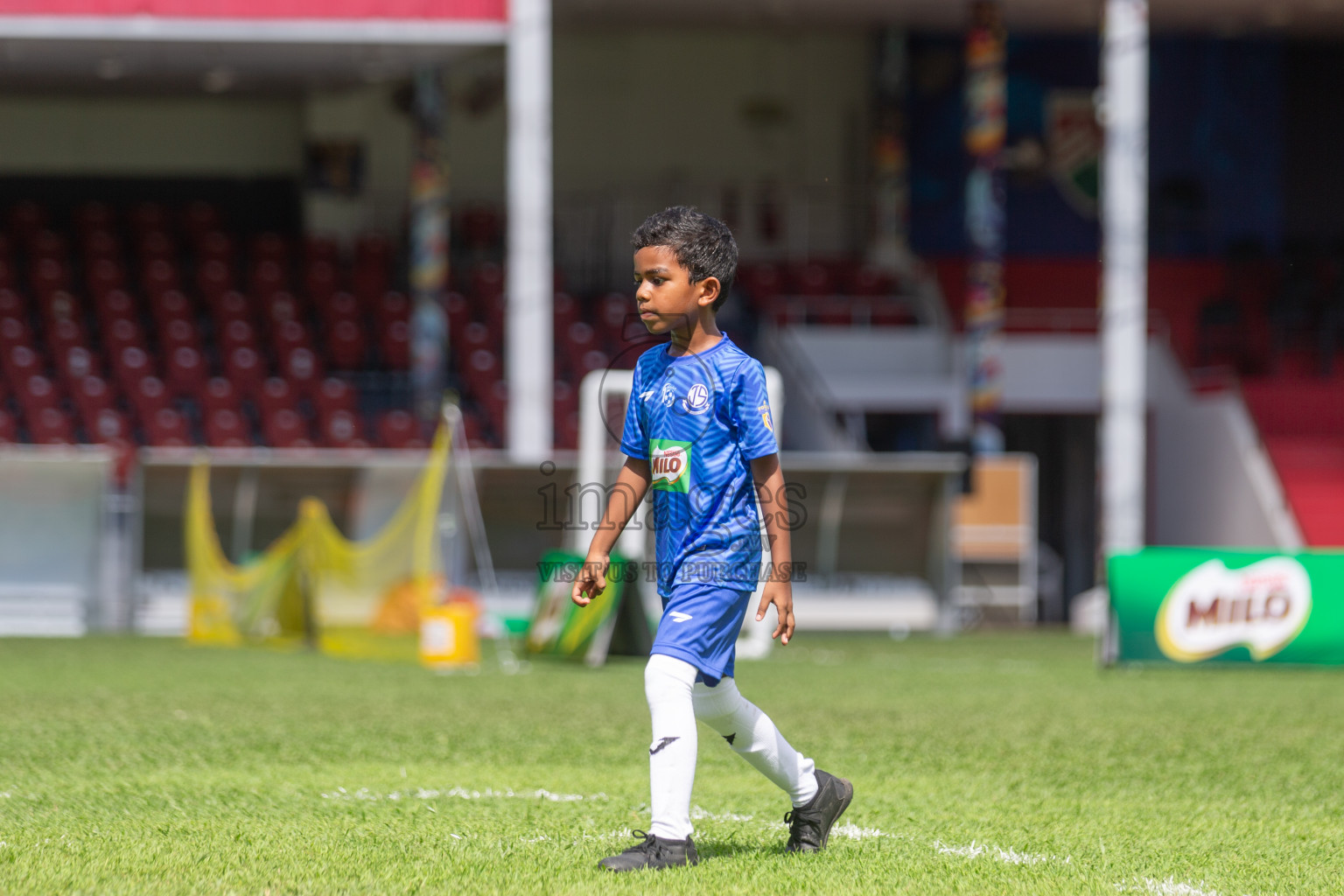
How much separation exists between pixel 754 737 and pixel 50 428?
17.5 metres

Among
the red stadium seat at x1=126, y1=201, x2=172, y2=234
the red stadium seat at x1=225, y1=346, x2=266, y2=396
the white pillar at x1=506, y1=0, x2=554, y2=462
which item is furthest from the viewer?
the red stadium seat at x1=126, y1=201, x2=172, y2=234

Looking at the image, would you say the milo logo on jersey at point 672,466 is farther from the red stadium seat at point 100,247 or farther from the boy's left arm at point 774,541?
the red stadium seat at point 100,247

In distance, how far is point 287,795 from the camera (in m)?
5.63

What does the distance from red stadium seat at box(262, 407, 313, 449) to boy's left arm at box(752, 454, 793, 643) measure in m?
16.7

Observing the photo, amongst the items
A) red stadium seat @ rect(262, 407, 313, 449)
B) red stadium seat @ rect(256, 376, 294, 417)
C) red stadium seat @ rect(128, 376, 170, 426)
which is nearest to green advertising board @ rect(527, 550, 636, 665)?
red stadium seat @ rect(262, 407, 313, 449)

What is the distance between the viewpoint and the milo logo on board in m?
11.9

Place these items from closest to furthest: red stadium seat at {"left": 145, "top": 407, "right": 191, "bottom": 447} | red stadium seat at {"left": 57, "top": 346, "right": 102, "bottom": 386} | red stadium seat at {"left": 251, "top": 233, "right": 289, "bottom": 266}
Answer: red stadium seat at {"left": 145, "top": 407, "right": 191, "bottom": 447} → red stadium seat at {"left": 57, "top": 346, "right": 102, "bottom": 386} → red stadium seat at {"left": 251, "top": 233, "right": 289, "bottom": 266}

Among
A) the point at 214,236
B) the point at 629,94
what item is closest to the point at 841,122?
the point at 629,94

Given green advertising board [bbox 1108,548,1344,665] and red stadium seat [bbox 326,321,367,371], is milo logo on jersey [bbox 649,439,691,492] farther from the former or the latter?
red stadium seat [bbox 326,321,367,371]

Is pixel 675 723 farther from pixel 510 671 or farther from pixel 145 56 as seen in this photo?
pixel 145 56

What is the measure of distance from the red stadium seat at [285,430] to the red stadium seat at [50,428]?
2278 mm

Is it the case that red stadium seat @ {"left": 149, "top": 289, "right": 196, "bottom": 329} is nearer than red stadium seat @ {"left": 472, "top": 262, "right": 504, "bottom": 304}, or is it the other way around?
red stadium seat @ {"left": 149, "top": 289, "right": 196, "bottom": 329}

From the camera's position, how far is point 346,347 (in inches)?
878

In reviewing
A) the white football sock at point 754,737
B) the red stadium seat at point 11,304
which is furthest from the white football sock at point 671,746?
the red stadium seat at point 11,304
